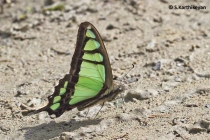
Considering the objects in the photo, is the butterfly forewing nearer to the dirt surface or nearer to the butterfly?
the butterfly

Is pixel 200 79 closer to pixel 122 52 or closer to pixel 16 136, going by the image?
pixel 122 52

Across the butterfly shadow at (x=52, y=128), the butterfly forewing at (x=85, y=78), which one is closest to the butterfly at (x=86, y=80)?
the butterfly forewing at (x=85, y=78)

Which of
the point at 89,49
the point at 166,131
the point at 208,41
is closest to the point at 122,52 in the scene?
the point at 208,41

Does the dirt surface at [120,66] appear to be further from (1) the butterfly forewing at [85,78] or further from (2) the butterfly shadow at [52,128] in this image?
(1) the butterfly forewing at [85,78]

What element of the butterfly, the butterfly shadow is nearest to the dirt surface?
the butterfly shadow

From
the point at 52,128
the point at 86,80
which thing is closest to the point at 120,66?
the point at 86,80

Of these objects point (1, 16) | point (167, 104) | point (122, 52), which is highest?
point (1, 16)
